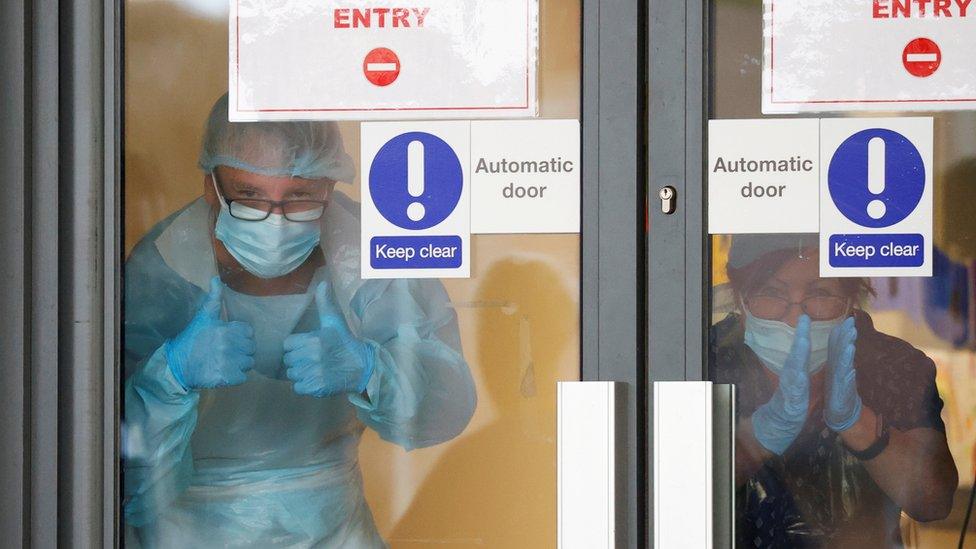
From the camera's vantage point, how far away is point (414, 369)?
5.76 ft

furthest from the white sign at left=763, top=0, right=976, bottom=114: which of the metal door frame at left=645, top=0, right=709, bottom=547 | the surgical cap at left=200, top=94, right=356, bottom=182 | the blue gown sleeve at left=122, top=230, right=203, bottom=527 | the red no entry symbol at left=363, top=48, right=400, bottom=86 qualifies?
the blue gown sleeve at left=122, top=230, right=203, bottom=527

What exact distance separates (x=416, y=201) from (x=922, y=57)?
851mm

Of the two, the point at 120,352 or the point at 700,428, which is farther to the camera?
the point at 120,352

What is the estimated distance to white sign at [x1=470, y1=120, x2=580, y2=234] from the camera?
173 cm

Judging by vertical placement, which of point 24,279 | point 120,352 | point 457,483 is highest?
point 24,279

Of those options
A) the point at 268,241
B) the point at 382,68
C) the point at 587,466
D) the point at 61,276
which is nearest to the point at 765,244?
the point at 587,466

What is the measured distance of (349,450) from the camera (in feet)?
5.77

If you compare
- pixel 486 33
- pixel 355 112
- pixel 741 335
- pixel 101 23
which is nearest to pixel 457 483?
pixel 741 335

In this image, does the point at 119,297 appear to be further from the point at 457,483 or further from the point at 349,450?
the point at 457,483

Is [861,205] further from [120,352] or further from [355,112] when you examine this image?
[120,352]

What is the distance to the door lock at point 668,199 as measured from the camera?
1716 millimetres

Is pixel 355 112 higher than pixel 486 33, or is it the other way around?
pixel 486 33

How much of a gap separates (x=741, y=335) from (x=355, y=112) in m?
0.74

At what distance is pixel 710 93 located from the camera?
1.72m
